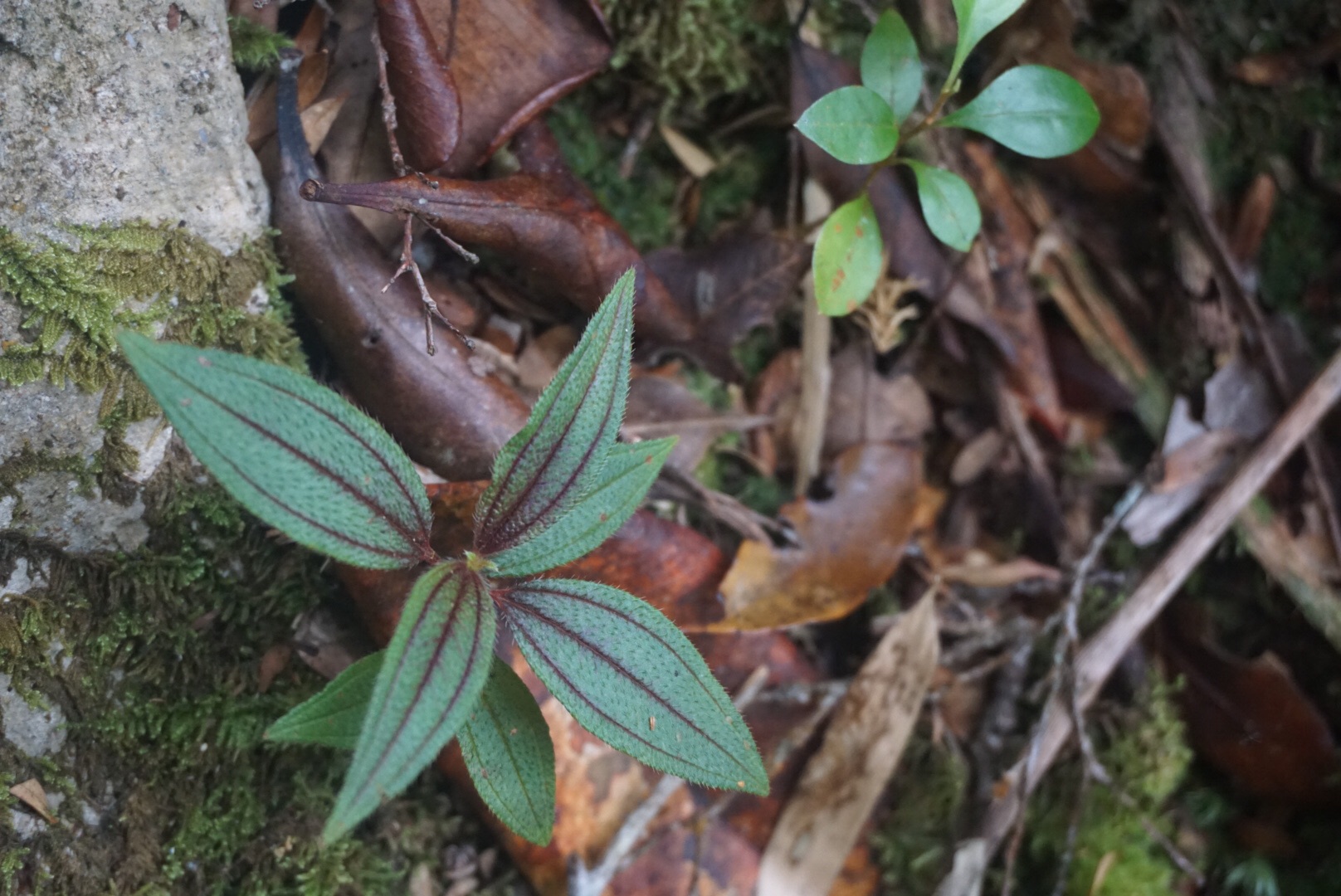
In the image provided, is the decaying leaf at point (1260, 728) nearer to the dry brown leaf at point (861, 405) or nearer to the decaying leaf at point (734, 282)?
the dry brown leaf at point (861, 405)

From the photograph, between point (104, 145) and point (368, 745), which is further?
point (104, 145)

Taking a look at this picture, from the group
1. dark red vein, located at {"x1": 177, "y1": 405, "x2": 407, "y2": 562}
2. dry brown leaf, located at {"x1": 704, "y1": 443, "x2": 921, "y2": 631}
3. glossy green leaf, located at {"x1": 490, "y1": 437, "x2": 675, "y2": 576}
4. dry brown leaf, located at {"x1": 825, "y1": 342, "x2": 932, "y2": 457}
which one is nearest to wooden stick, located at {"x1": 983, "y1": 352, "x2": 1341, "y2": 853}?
dry brown leaf, located at {"x1": 704, "y1": 443, "x2": 921, "y2": 631}

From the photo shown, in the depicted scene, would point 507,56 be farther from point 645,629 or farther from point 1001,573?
point 1001,573

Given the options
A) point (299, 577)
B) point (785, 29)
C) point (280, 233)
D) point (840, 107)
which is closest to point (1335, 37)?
point (785, 29)

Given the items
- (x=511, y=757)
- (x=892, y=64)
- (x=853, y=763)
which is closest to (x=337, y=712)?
(x=511, y=757)

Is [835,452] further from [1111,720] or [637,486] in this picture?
[637,486]

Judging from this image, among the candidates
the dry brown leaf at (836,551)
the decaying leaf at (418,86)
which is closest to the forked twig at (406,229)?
the decaying leaf at (418,86)
